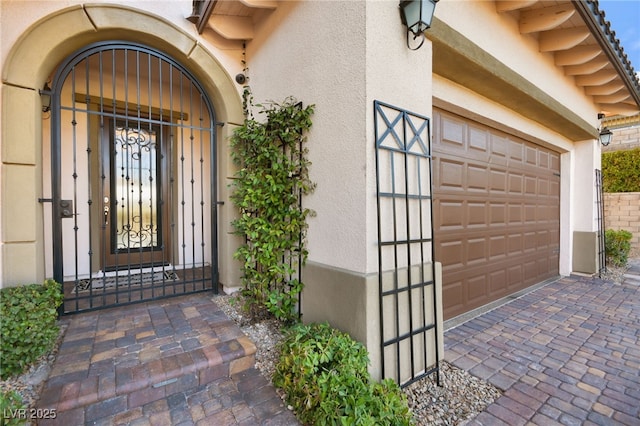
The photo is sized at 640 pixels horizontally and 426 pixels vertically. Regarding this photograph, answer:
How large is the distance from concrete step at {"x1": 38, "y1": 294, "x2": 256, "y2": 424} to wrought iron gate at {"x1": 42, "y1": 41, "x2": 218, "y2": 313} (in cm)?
48

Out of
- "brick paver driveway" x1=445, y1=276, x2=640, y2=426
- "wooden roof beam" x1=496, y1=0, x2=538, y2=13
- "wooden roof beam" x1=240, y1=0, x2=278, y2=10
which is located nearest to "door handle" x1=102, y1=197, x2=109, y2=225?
"wooden roof beam" x1=240, y1=0, x2=278, y2=10

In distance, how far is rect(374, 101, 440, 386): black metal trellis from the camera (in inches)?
77.7

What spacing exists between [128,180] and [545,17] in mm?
5130

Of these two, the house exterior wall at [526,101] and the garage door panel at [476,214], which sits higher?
the house exterior wall at [526,101]

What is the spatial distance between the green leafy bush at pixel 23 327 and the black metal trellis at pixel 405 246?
2293 millimetres

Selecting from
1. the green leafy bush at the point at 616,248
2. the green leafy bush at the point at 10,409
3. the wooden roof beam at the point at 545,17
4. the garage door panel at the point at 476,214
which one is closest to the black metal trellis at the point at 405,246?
the garage door panel at the point at 476,214

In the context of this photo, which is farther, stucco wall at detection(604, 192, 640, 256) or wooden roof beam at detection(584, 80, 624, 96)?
stucco wall at detection(604, 192, 640, 256)

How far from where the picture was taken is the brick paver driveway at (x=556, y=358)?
1852mm

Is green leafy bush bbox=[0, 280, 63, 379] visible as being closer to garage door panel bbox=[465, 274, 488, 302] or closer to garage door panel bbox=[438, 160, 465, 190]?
garage door panel bbox=[438, 160, 465, 190]

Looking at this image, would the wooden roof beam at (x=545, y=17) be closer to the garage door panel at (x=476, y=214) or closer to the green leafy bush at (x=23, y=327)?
the garage door panel at (x=476, y=214)

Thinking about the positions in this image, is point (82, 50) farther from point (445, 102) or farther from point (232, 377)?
point (445, 102)

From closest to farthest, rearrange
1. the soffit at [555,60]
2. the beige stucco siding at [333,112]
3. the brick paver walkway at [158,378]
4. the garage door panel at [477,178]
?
the brick paver walkway at [158,378]
the beige stucco siding at [333,112]
the soffit at [555,60]
the garage door panel at [477,178]

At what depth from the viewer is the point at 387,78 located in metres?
2.01

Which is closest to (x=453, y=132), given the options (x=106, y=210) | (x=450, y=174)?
(x=450, y=174)
